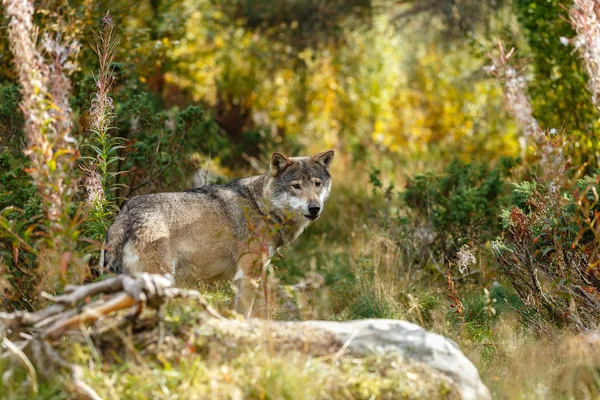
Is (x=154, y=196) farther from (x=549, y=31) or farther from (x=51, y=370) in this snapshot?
(x=549, y=31)

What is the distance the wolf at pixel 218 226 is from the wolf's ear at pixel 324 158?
0.03 feet

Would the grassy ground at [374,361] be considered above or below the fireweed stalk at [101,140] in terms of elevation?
below

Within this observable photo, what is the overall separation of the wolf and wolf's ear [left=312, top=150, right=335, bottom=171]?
1 centimetres

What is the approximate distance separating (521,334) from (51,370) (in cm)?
356

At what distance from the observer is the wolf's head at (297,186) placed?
6492 millimetres

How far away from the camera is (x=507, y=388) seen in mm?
4344

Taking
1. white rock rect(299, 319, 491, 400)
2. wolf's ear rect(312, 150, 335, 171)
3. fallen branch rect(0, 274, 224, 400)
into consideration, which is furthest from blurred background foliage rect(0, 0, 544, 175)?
white rock rect(299, 319, 491, 400)

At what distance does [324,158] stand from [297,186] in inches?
24.1

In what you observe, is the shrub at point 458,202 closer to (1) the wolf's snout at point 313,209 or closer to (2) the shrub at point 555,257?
(2) the shrub at point 555,257

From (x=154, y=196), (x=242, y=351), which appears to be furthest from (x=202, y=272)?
(x=242, y=351)

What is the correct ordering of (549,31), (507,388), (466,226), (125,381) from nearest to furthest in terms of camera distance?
(125,381) → (507,388) → (466,226) → (549,31)

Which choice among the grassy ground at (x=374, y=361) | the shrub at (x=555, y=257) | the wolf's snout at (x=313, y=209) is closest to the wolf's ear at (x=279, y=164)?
the wolf's snout at (x=313, y=209)

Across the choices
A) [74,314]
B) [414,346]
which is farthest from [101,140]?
[414,346]

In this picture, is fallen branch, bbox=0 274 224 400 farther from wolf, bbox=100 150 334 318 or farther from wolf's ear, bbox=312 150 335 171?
wolf's ear, bbox=312 150 335 171
